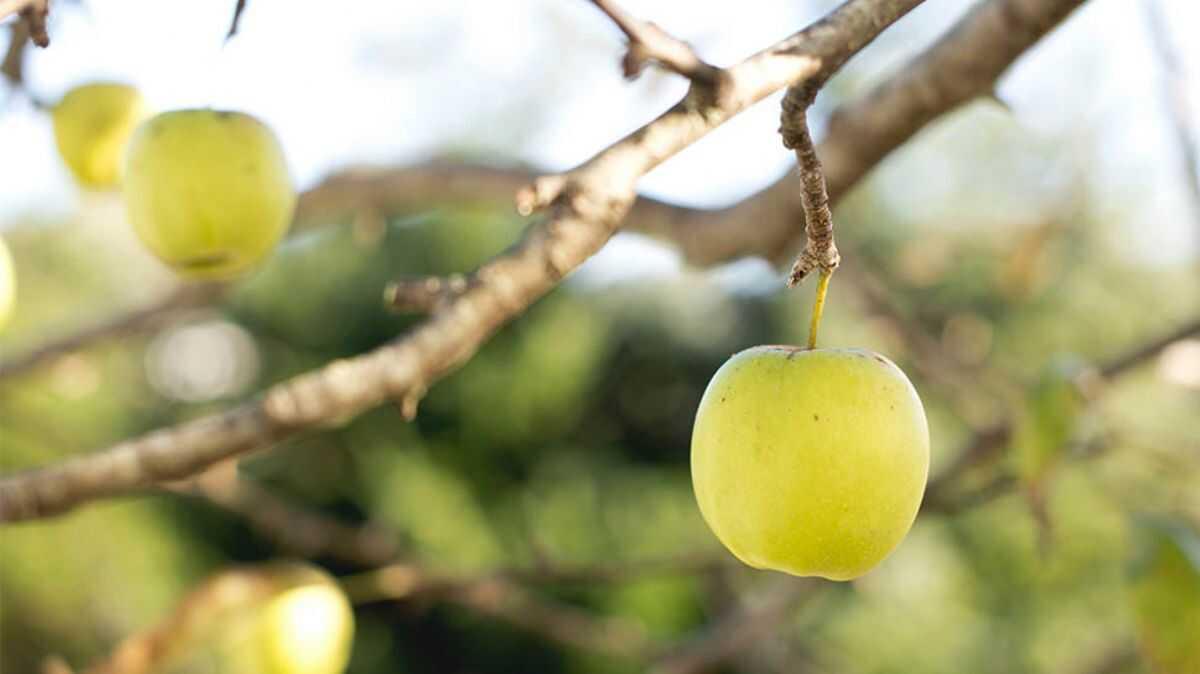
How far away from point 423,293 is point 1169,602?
509mm

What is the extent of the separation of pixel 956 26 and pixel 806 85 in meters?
0.42

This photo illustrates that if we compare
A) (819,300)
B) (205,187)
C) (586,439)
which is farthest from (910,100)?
(586,439)

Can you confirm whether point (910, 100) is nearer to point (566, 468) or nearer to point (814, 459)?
point (814, 459)

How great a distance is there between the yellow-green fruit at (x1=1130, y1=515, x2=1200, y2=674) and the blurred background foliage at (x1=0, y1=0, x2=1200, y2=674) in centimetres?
221

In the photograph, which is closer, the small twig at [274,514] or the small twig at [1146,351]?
the small twig at [1146,351]

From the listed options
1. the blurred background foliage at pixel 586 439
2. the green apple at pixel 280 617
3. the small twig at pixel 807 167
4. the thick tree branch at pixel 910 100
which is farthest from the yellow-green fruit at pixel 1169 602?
the blurred background foliage at pixel 586 439

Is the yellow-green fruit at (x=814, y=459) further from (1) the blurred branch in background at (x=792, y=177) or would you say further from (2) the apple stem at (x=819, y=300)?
(1) the blurred branch in background at (x=792, y=177)

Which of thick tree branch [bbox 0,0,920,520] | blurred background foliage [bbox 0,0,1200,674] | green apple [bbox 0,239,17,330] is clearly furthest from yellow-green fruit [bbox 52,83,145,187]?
blurred background foliage [bbox 0,0,1200,674]

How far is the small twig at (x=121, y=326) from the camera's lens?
1.33 m

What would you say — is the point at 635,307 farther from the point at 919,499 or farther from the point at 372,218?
the point at 919,499

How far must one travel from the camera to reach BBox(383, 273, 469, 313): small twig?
56 cm

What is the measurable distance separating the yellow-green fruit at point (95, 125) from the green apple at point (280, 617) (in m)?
0.38

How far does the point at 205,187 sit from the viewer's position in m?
0.76

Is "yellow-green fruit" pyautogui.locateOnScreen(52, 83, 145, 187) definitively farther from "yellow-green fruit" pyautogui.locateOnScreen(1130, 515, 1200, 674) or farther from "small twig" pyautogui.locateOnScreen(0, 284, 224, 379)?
"yellow-green fruit" pyautogui.locateOnScreen(1130, 515, 1200, 674)
